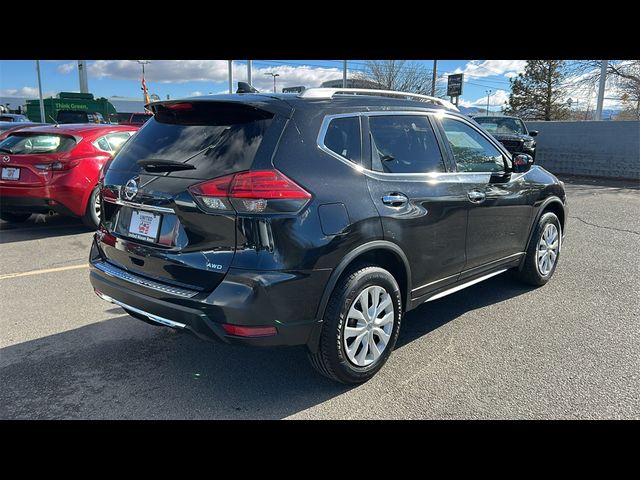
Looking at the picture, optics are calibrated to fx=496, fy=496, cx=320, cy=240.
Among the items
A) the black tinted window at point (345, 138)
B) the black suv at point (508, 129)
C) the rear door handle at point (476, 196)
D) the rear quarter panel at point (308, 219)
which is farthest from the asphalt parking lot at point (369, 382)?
the black suv at point (508, 129)

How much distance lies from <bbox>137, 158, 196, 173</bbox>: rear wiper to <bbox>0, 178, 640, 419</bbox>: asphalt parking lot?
1.38 metres

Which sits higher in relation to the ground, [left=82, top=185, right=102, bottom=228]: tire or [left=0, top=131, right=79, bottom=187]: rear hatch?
[left=0, top=131, right=79, bottom=187]: rear hatch

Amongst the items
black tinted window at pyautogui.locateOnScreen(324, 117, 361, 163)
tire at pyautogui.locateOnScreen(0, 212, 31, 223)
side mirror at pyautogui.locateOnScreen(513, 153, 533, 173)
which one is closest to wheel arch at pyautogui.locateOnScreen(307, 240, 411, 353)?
black tinted window at pyautogui.locateOnScreen(324, 117, 361, 163)

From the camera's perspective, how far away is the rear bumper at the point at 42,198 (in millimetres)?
6883

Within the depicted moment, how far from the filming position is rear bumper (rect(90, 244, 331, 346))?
Result: 105 inches

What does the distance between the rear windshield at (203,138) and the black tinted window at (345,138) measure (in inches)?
16.2

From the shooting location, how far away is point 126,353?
3.63 m

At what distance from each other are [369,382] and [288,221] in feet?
4.23

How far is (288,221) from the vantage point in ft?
8.91

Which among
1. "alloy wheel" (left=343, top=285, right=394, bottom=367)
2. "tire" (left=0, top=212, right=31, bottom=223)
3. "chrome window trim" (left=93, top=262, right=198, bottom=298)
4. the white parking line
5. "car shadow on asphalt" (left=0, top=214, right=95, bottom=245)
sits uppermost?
"chrome window trim" (left=93, top=262, right=198, bottom=298)

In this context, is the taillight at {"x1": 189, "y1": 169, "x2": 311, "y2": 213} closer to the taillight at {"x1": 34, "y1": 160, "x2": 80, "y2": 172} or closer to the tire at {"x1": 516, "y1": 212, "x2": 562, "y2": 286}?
the tire at {"x1": 516, "y1": 212, "x2": 562, "y2": 286}

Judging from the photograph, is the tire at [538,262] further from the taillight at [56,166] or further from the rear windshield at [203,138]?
the taillight at [56,166]

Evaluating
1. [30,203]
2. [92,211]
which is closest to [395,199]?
[92,211]
